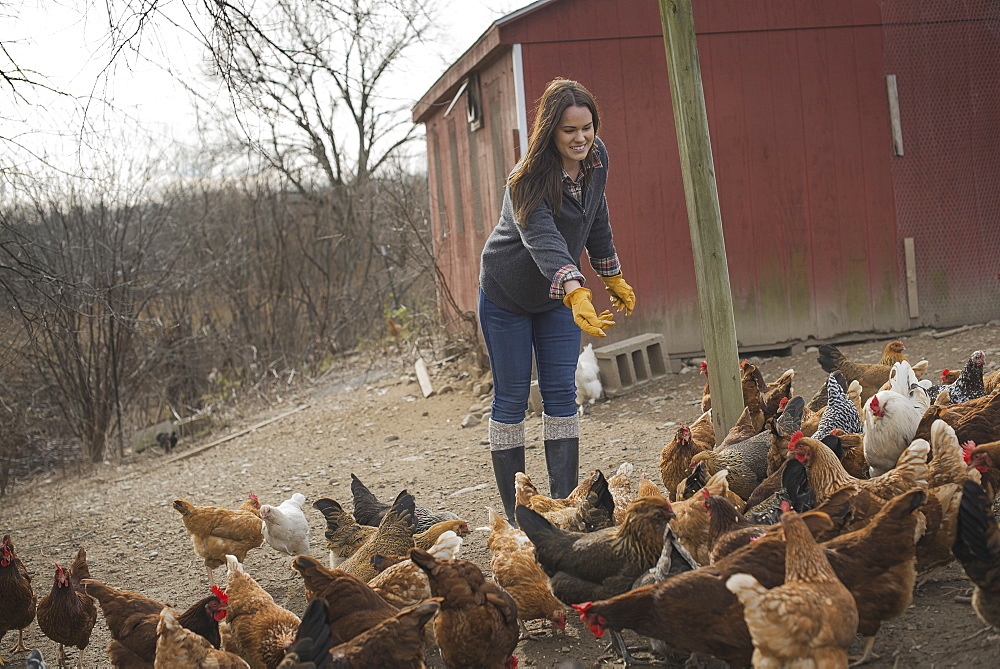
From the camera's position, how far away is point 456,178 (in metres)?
10.3

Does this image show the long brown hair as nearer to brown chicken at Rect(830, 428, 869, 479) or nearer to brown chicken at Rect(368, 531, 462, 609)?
brown chicken at Rect(368, 531, 462, 609)

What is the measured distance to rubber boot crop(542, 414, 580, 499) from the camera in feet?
13.1

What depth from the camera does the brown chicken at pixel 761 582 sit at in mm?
2617

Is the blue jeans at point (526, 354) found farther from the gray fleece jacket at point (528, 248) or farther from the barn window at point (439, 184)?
the barn window at point (439, 184)

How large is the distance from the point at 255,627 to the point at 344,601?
1.40 ft

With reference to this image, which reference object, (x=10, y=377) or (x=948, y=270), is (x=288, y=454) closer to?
(x=10, y=377)

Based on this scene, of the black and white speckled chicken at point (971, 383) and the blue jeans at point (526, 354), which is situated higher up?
the blue jeans at point (526, 354)

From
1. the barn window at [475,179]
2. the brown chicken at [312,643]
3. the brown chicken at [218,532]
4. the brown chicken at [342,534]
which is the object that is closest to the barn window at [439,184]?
the barn window at [475,179]

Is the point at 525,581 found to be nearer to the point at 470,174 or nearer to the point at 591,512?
the point at 591,512

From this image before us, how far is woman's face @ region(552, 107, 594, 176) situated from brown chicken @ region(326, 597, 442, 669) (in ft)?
6.20

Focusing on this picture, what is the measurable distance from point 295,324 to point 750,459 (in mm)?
10690

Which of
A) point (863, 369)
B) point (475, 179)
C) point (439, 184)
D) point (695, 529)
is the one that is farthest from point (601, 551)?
point (439, 184)

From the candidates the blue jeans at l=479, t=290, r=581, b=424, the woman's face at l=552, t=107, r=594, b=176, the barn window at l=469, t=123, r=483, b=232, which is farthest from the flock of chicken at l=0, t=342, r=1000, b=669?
the barn window at l=469, t=123, r=483, b=232

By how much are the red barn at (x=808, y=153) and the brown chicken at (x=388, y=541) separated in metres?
4.14
